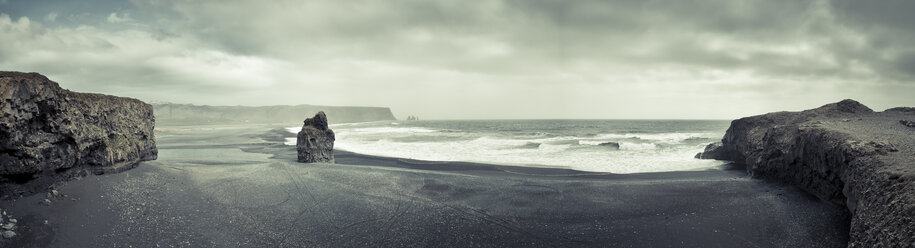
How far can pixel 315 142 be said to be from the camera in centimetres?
1202

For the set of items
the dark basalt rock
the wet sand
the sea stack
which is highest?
the dark basalt rock

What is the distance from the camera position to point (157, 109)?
108 meters

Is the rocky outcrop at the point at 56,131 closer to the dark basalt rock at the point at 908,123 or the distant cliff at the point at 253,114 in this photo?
the dark basalt rock at the point at 908,123

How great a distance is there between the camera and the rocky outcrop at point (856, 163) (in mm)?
3563

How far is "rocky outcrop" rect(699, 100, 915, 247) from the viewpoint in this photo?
356 cm

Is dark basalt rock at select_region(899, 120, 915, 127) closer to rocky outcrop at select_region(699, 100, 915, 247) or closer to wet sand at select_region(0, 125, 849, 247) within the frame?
rocky outcrop at select_region(699, 100, 915, 247)

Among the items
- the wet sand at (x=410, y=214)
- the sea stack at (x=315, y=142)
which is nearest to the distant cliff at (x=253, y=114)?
the sea stack at (x=315, y=142)

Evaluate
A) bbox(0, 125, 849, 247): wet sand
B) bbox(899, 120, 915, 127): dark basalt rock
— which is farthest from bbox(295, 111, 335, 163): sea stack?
bbox(899, 120, 915, 127): dark basalt rock

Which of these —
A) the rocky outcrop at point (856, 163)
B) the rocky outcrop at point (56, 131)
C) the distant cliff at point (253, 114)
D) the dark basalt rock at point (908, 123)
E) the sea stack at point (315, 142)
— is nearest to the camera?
the rocky outcrop at point (856, 163)

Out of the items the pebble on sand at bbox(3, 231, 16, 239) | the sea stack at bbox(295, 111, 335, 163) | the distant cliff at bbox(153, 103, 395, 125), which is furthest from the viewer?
the distant cliff at bbox(153, 103, 395, 125)

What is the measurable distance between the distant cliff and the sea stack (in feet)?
282

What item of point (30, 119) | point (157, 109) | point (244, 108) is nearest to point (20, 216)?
point (30, 119)

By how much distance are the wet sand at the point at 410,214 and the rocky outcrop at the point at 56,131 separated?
38 centimetres

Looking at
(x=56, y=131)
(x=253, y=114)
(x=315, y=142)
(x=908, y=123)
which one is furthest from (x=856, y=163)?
(x=253, y=114)
